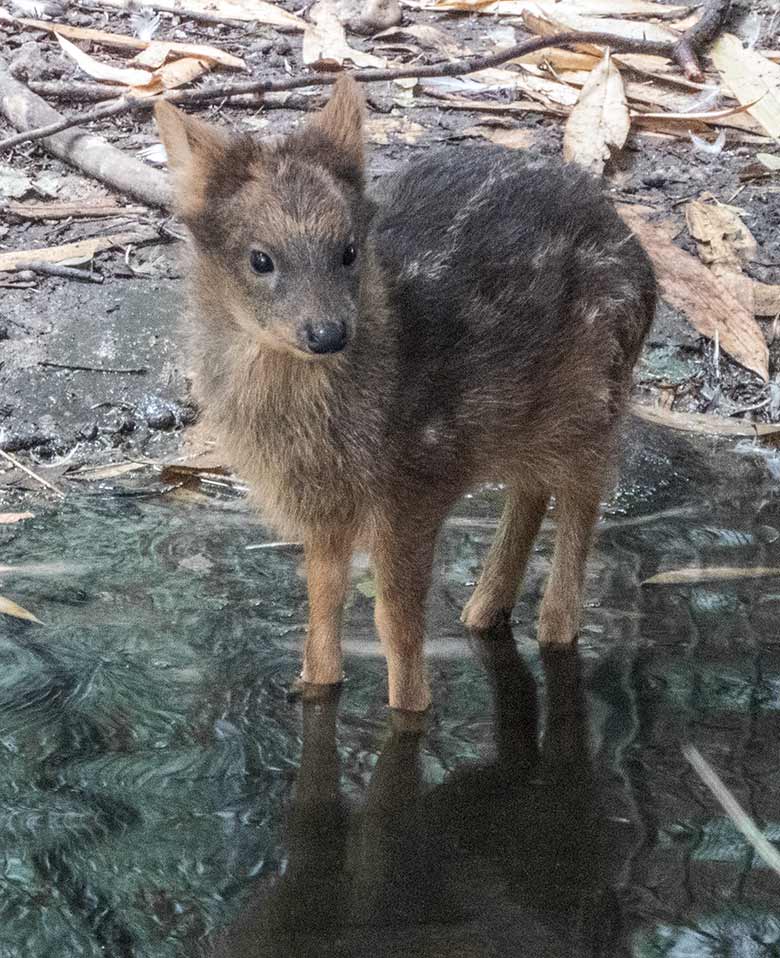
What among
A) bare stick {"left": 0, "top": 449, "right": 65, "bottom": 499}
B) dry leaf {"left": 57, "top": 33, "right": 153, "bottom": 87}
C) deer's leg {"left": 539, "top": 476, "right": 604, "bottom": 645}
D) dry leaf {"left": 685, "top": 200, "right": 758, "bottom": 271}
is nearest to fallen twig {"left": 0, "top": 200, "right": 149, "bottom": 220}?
dry leaf {"left": 57, "top": 33, "right": 153, "bottom": 87}

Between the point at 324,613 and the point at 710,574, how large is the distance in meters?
1.65

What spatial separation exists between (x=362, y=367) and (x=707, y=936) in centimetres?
194

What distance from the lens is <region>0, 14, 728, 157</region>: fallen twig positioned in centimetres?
784

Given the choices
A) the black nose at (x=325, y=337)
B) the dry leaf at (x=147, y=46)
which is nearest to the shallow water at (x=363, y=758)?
the black nose at (x=325, y=337)

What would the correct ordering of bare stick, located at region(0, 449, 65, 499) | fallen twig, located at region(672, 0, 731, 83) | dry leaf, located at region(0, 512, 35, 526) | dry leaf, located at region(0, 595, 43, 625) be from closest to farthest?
dry leaf, located at region(0, 595, 43, 625) < dry leaf, located at region(0, 512, 35, 526) < bare stick, located at region(0, 449, 65, 499) < fallen twig, located at region(672, 0, 731, 83)

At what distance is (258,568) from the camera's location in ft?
19.5

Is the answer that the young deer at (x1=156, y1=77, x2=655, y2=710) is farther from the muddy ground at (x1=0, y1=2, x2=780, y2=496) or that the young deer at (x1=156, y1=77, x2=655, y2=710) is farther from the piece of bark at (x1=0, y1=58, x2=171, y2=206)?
the piece of bark at (x1=0, y1=58, x2=171, y2=206)

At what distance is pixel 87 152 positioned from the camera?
8.07 meters

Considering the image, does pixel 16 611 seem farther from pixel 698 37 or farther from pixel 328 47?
pixel 698 37

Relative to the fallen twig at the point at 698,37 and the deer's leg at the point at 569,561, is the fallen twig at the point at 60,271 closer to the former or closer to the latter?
the deer's leg at the point at 569,561

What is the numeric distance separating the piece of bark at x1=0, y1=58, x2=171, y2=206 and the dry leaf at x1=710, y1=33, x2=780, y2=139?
336 cm

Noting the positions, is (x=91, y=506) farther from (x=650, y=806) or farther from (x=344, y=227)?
(x=650, y=806)

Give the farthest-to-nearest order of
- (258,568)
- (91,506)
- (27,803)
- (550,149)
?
(550,149), (91,506), (258,568), (27,803)

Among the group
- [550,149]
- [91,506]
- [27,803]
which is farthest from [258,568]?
[550,149]
